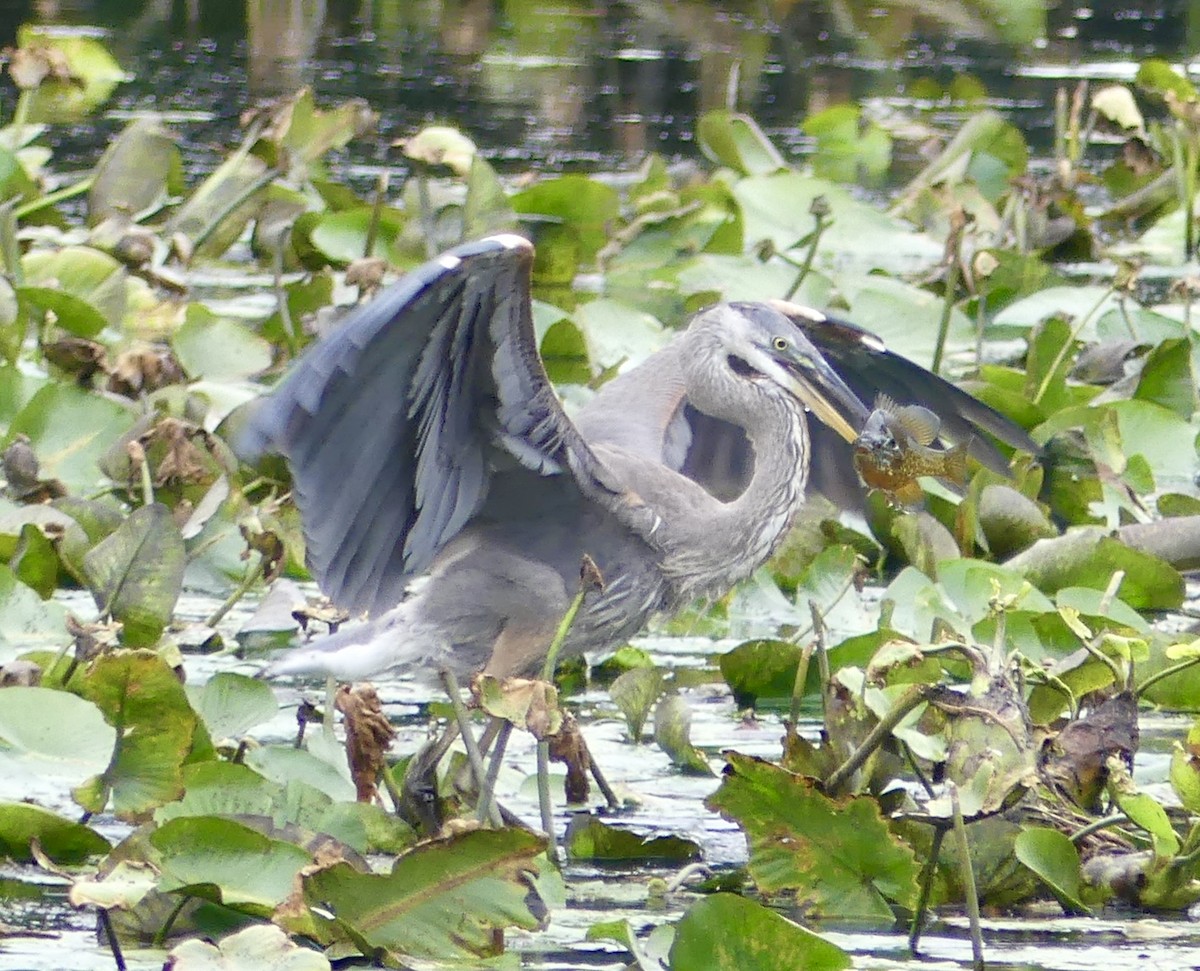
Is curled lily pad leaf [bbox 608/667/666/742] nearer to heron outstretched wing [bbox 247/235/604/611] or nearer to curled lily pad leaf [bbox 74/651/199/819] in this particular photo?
heron outstretched wing [bbox 247/235/604/611]

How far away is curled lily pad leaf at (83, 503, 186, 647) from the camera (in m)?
3.76

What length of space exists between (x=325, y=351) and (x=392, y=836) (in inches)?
30.4

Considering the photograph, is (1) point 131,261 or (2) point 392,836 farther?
(1) point 131,261

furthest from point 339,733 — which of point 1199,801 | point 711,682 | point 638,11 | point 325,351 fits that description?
point 638,11

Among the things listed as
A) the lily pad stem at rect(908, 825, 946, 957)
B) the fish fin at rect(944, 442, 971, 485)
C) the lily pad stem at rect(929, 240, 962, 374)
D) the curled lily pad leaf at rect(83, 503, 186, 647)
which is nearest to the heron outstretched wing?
the curled lily pad leaf at rect(83, 503, 186, 647)

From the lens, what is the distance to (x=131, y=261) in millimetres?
6223

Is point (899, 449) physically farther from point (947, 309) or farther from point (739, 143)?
point (739, 143)

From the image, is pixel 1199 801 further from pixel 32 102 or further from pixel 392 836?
pixel 32 102

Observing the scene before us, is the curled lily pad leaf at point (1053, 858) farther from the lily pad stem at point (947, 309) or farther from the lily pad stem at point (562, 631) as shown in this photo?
the lily pad stem at point (947, 309)

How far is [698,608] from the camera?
4734mm

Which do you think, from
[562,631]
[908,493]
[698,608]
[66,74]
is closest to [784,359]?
[908,493]

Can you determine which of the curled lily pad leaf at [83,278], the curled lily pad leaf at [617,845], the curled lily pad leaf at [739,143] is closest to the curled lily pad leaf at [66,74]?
the curled lily pad leaf at [83,278]

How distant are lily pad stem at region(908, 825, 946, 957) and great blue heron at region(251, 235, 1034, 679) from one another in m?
1.03

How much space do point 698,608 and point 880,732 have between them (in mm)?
1842
